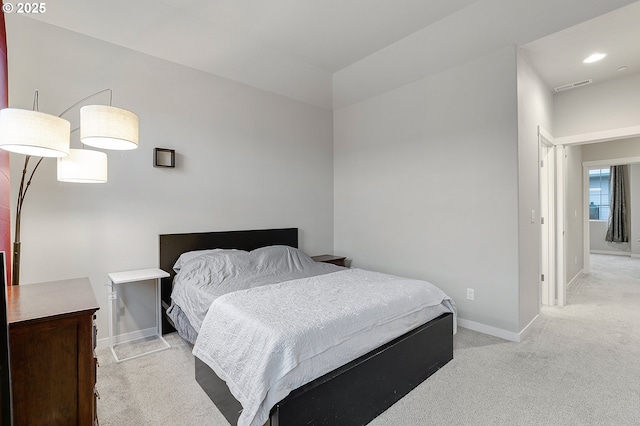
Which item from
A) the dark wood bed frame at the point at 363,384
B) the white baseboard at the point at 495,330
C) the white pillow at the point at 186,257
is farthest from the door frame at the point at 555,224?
the white pillow at the point at 186,257

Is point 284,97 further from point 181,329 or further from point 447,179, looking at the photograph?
point 181,329

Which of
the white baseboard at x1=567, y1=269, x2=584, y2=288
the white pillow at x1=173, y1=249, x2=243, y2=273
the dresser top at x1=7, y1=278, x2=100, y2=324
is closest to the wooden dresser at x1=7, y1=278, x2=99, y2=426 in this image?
the dresser top at x1=7, y1=278, x2=100, y2=324

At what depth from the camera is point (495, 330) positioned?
300 cm

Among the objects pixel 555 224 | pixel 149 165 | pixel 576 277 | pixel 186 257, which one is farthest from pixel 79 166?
pixel 576 277

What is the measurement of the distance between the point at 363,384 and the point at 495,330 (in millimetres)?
1936

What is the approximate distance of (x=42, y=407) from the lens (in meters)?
1.33

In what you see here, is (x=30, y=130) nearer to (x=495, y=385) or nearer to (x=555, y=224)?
(x=495, y=385)

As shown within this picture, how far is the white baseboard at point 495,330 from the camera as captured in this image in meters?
2.87

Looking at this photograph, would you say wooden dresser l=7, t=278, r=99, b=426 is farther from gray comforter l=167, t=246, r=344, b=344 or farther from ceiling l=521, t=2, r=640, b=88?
ceiling l=521, t=2, r=640, b=88

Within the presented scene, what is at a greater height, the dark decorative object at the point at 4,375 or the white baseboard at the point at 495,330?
the dark decorative object at the point at 4,375

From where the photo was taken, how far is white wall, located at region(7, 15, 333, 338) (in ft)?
8.16

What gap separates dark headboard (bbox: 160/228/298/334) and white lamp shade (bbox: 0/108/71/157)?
1.65 metres

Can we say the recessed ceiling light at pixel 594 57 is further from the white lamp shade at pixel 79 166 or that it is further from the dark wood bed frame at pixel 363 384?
the white lamp shade at pixel 79 166

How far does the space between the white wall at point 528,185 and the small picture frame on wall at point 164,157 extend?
340 centimetres
